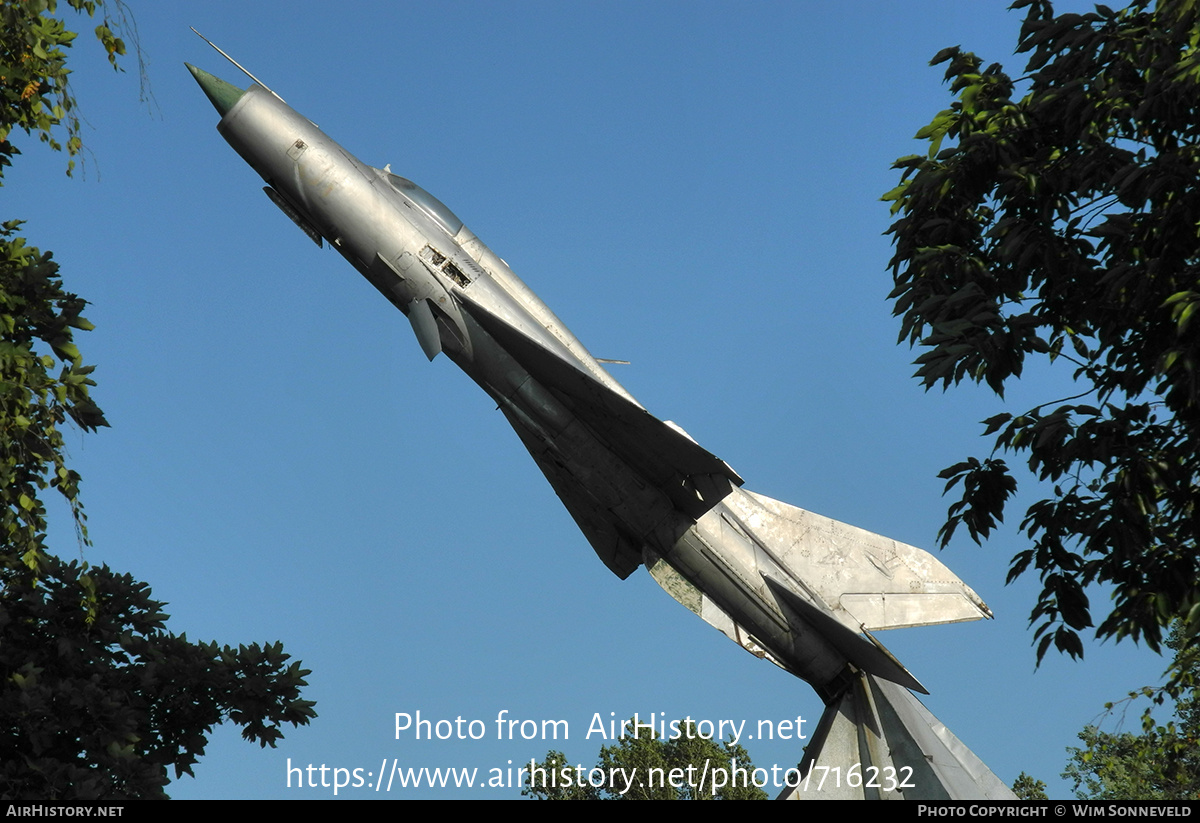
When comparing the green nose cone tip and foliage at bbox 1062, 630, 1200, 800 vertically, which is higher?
the green nose cone tip

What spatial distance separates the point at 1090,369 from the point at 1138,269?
1.69 m

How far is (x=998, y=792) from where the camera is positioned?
532 inches

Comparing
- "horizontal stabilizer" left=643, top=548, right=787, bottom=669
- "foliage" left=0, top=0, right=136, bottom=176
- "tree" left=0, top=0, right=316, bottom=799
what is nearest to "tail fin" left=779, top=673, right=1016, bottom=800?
"horizontal stabilizer" left=643, top=548, right=787, bottom=669

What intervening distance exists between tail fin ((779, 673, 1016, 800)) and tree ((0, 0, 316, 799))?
6.93 metres

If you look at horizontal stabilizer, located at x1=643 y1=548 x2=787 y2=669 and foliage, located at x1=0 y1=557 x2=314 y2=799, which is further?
horizontal stabilizer, located at x1=643 y1=548 x2=787 y2=669

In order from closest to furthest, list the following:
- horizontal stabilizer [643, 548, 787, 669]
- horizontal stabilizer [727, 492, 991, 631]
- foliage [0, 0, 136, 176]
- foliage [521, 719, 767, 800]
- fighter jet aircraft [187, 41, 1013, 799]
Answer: foliage [0, 0, 136, 176], fighter jet aircraft [187, 41, 1013, 799], horizontal stabilizer [727, 492, 991, 631], horizontal stabilizer [643, 548, 787, 669], foliage [521, 719, 767, 800]

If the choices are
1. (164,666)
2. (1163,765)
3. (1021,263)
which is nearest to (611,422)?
(1021,263)

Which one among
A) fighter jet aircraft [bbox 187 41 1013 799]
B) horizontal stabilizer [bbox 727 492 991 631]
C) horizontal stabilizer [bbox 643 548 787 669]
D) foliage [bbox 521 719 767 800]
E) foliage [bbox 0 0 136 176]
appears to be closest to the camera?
foliage [bbox 0 0 136 176]

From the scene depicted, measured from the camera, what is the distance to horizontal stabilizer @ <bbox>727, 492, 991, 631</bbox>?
14242 millimetres

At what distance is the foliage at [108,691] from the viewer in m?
11.1

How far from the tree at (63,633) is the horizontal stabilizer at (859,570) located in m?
6.68

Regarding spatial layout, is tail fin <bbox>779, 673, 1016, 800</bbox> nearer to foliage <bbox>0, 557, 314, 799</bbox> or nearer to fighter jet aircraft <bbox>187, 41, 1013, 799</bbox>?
fighter jet aircraft <bbox>187, 41, 1013, 799</bbox>

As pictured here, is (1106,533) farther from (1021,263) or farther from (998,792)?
(998,792)

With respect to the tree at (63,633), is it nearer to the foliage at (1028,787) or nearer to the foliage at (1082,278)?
the foliage at (1082,278)
